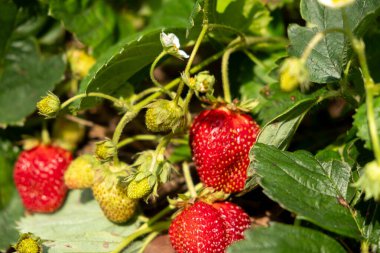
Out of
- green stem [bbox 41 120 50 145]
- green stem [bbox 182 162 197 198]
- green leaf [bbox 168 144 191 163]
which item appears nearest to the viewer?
green stem [bbox 182 162 197 198]

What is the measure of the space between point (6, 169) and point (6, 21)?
574mm

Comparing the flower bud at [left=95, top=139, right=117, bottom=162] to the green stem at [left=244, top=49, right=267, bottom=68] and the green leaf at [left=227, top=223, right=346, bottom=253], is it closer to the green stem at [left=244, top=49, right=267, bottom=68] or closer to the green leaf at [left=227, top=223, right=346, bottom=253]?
the green leaf at [left=227, top=223, right=346, bottom=253]

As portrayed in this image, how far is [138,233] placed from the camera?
2027mm

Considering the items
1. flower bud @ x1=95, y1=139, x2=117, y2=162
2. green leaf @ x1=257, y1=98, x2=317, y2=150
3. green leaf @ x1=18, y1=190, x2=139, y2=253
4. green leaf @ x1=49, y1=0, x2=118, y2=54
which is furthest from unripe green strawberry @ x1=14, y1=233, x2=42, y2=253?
green leaf @ x1=49, y1=0, x2=118, y2=54

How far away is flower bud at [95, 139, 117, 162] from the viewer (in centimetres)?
183

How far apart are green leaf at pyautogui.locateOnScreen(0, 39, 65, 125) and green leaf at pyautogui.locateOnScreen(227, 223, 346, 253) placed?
1168mm

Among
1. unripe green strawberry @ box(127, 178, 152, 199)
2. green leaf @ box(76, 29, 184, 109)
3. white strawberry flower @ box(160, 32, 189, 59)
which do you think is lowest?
unripe green strawberry @ box(127, 178, 152, 199)

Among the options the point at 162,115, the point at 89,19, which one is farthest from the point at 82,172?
the point at 89,19

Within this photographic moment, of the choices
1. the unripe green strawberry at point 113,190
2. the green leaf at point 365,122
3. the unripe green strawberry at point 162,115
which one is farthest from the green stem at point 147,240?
the green leaf at point 365,122

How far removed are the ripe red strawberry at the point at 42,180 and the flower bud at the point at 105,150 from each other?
529mm

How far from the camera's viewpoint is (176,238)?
5.93 feet

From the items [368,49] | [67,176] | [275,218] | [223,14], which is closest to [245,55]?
[223,14]

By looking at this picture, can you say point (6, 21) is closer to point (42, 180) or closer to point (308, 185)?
point (42, 180)

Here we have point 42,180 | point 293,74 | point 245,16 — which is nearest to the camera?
point 293,74
